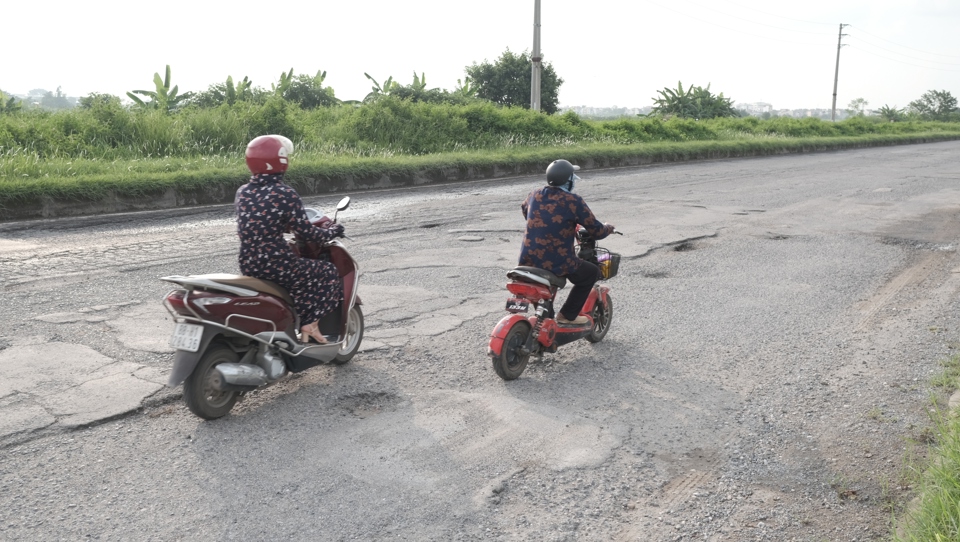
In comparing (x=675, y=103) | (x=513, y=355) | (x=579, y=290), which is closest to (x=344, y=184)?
(x=579, y=290)

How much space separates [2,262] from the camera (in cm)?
758

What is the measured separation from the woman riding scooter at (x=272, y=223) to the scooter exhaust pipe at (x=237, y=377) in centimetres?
52

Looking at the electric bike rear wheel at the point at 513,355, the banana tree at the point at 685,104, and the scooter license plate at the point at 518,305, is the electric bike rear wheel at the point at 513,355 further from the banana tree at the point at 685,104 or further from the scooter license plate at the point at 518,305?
the banana tree at the point at 685,104

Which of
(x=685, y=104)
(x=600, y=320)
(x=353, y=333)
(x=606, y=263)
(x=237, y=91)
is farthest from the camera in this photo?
(x=685, y=104)

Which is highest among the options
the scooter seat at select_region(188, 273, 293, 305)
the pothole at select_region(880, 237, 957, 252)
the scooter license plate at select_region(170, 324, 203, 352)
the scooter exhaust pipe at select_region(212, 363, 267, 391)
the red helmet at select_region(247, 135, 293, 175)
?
the red helmet at select_region(247, 135, 293, 175)

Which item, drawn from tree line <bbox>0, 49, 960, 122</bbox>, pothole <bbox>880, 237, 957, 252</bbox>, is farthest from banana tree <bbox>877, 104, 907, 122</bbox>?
pothole <bbox>880, 237, 957, 252</bbox>

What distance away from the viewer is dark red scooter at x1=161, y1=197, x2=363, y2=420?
4133 millimetres

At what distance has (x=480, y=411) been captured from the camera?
4.46 m

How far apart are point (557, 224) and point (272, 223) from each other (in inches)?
68.4

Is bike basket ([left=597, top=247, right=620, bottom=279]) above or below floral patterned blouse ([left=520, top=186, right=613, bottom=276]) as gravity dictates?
below

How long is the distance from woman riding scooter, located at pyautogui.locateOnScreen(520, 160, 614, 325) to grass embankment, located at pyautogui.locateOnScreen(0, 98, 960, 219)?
7526mm

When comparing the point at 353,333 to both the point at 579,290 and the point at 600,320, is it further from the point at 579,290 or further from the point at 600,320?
the point at 600,320

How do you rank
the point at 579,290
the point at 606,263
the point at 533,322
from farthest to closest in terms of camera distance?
the point at 606,263 → the point at 579,290 → the point at 533,322

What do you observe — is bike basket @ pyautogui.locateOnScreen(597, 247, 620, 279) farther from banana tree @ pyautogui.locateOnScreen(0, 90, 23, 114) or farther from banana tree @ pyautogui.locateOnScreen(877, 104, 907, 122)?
banana tree @ pyautogui.locateOnScreen(877, 104, 907, 122)
